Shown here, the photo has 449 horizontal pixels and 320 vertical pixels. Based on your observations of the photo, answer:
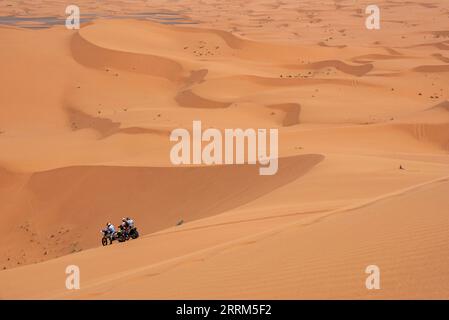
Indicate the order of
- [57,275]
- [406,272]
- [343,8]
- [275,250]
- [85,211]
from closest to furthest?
[406,272] → [275,250] → [57,275] → [85,211] → [343,8]

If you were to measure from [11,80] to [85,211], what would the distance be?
1584cm

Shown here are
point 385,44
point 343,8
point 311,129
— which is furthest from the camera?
point 343,8

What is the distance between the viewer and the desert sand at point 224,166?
17.6 ft

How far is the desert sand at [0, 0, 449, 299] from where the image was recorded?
5.36m

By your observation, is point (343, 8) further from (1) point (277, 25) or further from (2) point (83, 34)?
(2) point (83, 34)

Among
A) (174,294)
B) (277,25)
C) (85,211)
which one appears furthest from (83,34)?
(174,294)

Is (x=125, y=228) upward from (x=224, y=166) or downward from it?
downward

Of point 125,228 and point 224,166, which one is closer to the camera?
point 125,228

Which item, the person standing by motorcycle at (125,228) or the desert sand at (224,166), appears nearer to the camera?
the desert sand at (224,166)

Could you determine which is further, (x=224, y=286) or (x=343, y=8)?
(x=343, y=8)

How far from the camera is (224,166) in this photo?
521 inches

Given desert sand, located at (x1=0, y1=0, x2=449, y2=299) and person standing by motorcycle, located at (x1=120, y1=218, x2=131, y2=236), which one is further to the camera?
person standing by motorcycle, located at (x1=120, y1=218, x2=131, y2=236)
